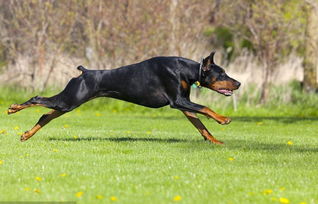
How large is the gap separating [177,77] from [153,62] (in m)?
0.47

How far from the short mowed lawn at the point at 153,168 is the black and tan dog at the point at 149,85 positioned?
60cm

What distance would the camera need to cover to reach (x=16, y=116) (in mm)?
15367

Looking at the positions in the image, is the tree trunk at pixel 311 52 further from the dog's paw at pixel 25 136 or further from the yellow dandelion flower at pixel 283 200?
the yellow dandelion flower at pixel 283 200

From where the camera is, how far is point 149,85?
9562mm

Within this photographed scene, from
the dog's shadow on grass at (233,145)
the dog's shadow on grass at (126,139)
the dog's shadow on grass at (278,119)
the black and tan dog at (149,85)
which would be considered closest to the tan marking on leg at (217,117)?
the black and tan dog at (149,85)

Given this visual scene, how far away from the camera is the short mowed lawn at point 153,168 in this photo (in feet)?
19.3

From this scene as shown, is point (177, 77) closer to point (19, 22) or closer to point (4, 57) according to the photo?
point (19, 22)

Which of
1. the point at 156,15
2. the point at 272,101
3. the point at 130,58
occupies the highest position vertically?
the point at 156,15

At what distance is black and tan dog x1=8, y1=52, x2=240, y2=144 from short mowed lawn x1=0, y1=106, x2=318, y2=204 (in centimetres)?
60

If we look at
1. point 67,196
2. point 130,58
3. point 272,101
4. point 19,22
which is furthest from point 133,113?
point 67,196

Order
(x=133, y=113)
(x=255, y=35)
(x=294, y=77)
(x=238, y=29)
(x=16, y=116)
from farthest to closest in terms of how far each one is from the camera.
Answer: (x=238, y=29), (x=294, y=77), (x=255, y=35), (x=133, y=113), (x=16, y=116)

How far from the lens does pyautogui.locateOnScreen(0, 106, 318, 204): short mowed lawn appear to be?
589cm

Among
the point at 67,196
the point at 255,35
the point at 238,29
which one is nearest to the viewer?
the point at 67,196

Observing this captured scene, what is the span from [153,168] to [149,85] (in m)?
2.42
